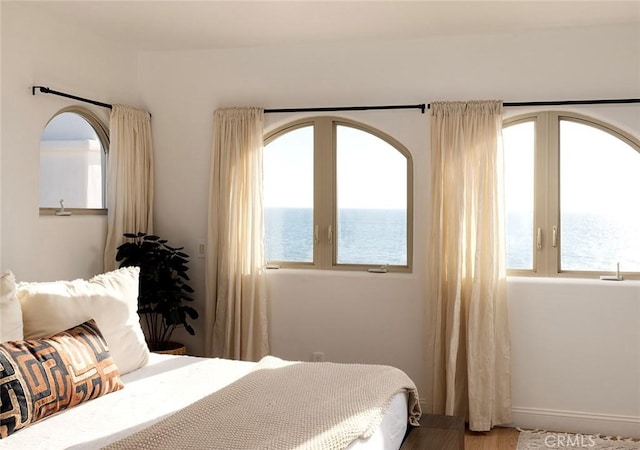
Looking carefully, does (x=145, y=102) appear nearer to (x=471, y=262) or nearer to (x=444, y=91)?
(x=444, y=91)

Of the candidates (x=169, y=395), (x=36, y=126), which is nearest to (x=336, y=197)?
(x=36, y=126)

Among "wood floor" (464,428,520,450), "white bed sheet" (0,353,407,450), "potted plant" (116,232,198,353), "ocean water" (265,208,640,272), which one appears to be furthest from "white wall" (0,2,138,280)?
"wood floor" (464,428,520,450)

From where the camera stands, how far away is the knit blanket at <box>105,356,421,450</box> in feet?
7.00

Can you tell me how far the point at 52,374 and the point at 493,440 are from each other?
2.82m

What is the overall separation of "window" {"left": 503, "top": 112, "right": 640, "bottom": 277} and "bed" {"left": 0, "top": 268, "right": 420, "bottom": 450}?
1921 mm

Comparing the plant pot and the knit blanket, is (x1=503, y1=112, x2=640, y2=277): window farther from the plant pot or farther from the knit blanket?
the plant pot

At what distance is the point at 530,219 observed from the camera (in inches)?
179

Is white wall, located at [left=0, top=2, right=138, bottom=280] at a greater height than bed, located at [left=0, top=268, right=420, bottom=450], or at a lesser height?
greater

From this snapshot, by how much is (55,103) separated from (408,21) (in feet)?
7.48

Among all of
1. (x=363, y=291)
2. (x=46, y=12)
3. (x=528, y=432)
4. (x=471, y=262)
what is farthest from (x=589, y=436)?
(x=46, y=12)

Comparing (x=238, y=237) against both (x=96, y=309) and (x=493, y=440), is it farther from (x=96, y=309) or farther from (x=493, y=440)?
(x=493, y=440)

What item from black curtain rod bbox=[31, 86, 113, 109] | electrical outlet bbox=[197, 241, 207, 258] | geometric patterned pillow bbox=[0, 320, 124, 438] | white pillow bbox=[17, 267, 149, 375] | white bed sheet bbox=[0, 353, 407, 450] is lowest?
white bed sheet bbox=[0, 353, 407, 450]

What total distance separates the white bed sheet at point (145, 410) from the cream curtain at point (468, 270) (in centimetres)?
158

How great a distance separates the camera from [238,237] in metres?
4.85
